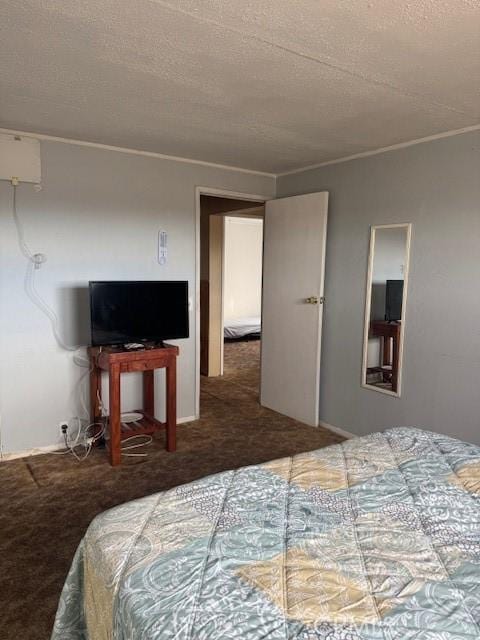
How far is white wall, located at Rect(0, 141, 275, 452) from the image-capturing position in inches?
127

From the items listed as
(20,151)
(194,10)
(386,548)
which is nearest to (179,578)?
(386,548)

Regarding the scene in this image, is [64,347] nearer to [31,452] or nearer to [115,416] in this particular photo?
[115,416]

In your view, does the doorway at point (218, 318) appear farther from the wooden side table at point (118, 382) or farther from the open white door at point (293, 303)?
the wooden side table at point (118, 382)

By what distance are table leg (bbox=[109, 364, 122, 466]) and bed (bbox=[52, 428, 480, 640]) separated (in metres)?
1.69

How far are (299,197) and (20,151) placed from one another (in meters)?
2.24

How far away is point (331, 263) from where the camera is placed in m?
3.94

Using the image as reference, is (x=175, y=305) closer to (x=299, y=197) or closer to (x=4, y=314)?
(x=4, y=314)

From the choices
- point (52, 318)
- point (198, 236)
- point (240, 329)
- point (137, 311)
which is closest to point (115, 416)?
point (137, 311)

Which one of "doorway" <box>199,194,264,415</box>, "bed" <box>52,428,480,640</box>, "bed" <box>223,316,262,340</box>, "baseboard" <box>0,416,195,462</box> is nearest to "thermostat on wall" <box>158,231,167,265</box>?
"doorway" <box>199,194,264,415</box>

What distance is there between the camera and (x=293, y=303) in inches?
164

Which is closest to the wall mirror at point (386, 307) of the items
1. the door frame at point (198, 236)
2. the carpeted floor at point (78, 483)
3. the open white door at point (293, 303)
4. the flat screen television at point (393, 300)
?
the flat screen television at point (393, 300)

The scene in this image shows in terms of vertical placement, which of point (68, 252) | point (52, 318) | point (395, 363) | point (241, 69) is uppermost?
point (241, 69)

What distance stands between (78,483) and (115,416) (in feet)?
1.60

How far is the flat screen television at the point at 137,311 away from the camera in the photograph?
322cm
